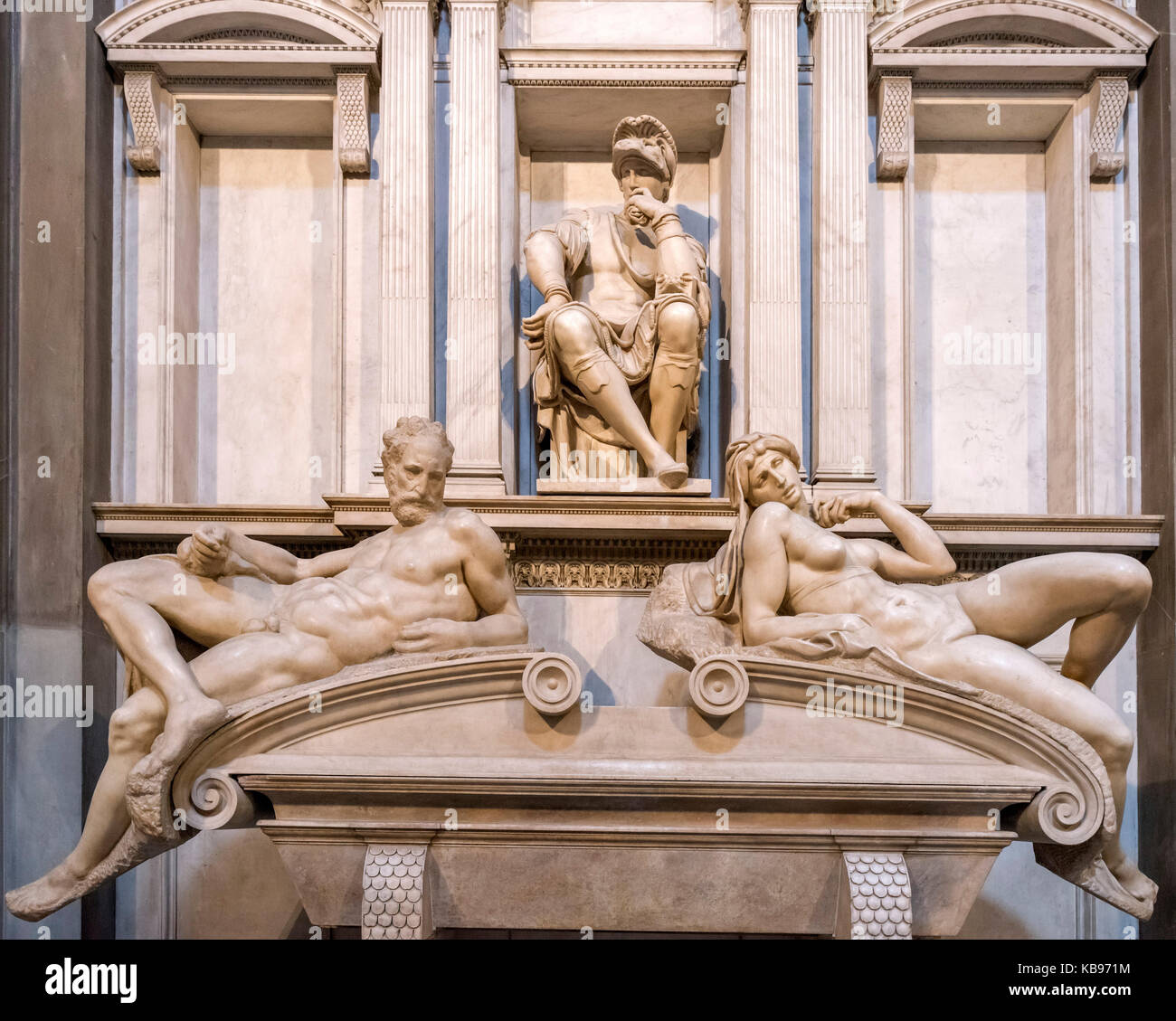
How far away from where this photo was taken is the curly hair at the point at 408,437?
6988mm

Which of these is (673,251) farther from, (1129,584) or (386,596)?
(1129,584)

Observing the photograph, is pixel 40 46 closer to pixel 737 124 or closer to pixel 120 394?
pixel 120 394

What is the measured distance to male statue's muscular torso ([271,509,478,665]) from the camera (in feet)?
22.0

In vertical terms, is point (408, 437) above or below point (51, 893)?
above

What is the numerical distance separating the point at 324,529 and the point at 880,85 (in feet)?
13.5

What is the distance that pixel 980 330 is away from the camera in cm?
941

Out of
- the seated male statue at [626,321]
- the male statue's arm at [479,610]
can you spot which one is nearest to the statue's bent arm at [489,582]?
the male statue's arm at [479,610]

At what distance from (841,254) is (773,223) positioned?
0.42 metres

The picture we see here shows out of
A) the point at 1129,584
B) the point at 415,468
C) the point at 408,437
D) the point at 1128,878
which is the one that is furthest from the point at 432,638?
the point at 1128,878

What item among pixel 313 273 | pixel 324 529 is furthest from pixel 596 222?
pixel 324 529

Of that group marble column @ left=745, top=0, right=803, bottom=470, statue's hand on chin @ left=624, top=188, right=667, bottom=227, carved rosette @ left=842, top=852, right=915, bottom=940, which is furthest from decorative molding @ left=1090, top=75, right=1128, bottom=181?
carved rosette @ left=842, top=852, right=915, bottom=940

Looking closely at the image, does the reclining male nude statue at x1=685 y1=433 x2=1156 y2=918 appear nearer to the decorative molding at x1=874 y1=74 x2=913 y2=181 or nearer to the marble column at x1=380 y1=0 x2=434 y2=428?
the marble column at x1=380 y1=0 x2=434 y2=428

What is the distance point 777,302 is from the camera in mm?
8789

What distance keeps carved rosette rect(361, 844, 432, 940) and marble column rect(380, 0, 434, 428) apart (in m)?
3.13
